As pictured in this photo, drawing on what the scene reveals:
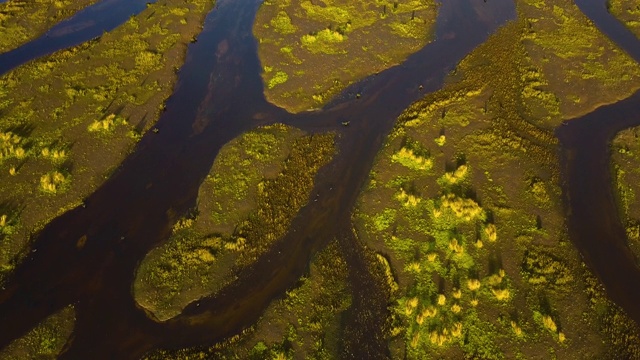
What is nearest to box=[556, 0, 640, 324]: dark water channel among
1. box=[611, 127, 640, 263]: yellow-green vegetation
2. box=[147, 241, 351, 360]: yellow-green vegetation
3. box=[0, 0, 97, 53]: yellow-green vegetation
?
box=[611, 127, 640, 263]: yellow-green vegetation

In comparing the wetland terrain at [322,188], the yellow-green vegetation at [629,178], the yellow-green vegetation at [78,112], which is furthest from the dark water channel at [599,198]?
the yellow-green vegetation at [78,112]

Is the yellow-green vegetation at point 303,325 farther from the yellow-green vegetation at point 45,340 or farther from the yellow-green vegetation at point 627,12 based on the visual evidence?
the yellow-green vegetation at point 627,12

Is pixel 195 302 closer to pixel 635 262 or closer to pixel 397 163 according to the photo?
pixel 397 163

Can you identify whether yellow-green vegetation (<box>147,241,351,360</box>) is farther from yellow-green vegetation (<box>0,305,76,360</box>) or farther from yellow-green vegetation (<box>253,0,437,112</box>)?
yellow-green vegetation (<box>253,0,437,112</box>)

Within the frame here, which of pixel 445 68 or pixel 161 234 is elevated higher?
pixel 445 68

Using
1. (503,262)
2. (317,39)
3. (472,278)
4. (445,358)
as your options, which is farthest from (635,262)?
(317,39)
